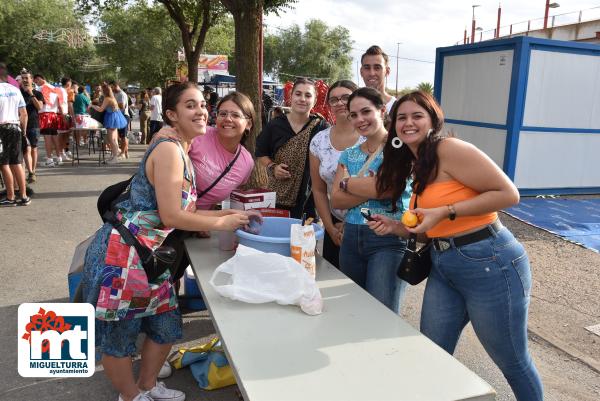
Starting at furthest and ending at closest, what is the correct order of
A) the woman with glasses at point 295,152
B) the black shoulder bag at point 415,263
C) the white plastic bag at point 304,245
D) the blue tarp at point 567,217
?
the blue tarp at point 567,217, the woman with glasses at point 295,152, the black shoulder bag at point 415,263, the white plastic bag at point 304,245

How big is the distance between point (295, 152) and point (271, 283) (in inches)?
63.1

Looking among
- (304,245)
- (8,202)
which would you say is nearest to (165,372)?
(304,245)

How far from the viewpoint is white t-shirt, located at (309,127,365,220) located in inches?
113

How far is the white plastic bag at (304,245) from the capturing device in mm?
2037

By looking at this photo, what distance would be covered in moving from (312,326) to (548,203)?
724 cm

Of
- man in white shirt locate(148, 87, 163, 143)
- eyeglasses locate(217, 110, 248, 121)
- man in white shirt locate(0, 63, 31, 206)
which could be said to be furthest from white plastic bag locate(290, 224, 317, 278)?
man in white shirt locate(148, 87, 163, 143)

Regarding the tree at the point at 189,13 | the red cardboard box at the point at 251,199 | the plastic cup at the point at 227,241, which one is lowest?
the plastic cup at the point at 227,241

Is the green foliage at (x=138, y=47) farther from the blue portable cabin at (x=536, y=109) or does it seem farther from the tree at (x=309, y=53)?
the blue portable cabin at (x=536, y=109)

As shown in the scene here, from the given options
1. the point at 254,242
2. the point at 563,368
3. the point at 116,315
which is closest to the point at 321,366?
the point at 254,242

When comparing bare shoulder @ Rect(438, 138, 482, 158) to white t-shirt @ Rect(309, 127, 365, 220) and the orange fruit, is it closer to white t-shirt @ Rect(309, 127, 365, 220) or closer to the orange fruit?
the orange fruit

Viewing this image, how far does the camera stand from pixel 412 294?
4.36m

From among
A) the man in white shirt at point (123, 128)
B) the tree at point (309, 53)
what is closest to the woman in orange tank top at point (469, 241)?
the man in white shirt at point (123, 128)

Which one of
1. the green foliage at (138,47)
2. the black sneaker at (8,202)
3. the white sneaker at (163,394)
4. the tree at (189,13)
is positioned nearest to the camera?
the white sneaker at (163,394)

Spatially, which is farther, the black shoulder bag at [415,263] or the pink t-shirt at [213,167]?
the pink t-shirt at [213,167]
